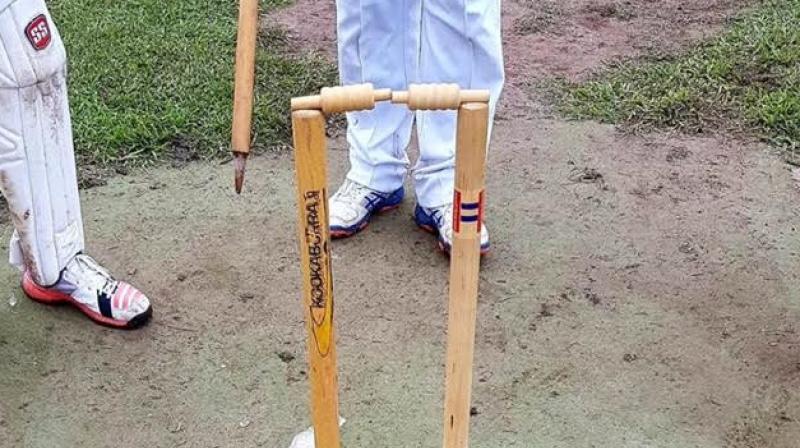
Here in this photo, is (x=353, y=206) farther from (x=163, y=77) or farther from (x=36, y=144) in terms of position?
(x=163, y=77)

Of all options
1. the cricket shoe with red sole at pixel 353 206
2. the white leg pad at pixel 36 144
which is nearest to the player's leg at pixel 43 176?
the white leg pad at pixel 36 144

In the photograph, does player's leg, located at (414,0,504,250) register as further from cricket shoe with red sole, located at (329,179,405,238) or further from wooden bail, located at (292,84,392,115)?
wooden bail, located at (292,84,392,115)

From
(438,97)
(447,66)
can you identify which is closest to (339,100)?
(438,97)

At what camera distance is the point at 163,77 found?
158 inches

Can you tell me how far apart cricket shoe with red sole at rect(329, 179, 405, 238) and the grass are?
3.22 ft

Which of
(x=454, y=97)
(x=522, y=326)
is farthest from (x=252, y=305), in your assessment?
(x=454, y=97)

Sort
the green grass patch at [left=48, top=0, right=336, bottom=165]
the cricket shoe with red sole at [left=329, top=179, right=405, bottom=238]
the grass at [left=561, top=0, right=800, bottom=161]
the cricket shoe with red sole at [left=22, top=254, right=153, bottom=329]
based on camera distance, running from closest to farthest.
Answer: the cricket shoe with red sole at [left=22, top=254, right=153, bottom=329]
the cricket shoe with red sole at [left=329, top=179, right=405, bottom=238]
the green grass patch at [left=48, top=0, right=336, bottom=165]
the grass at [left=561, top=0, right=800, bottom=161]

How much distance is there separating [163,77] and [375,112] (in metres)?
1.25

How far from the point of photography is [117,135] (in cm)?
359

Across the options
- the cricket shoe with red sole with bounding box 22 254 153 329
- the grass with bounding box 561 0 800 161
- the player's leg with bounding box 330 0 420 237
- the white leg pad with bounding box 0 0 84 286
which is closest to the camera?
the white leg pad with bounding box 0 0 84 286

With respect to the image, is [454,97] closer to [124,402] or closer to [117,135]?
[124,402]

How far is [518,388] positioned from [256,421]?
1.94 ft

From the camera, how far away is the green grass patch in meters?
3.60

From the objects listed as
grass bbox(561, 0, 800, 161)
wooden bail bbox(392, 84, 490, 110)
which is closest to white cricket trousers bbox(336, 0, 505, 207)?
grass bbox(561, 0, 800, 161)
